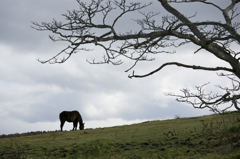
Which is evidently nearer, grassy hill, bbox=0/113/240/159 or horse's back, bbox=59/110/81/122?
grassy hill, bbox=0/113/240/159

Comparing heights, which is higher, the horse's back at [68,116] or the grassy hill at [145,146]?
the horse's back at [68,116]

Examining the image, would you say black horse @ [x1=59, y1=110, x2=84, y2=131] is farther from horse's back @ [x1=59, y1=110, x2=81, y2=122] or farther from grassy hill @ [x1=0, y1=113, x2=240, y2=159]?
grassy hill @ [x1=0, y1=113, x2=240, y2=159]

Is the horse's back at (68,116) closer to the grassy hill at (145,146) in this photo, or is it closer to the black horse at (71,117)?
the black horse at (71,117)

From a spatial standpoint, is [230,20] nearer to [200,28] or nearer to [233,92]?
[200,28]

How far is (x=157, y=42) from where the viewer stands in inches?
487

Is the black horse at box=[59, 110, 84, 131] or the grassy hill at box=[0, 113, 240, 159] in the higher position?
the black horse at box=[59, 110, 84, 131]

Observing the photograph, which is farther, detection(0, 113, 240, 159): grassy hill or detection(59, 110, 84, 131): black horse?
detection(59, 110, 84, 131): black horse

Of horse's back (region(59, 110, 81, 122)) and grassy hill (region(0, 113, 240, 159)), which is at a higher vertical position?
horse's back (region(59, 110, 81, 122))

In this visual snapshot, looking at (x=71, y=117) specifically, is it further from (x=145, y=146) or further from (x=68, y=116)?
(x=145, y=146)

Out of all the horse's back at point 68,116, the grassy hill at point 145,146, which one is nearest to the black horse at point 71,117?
the horse's back at point 68,116

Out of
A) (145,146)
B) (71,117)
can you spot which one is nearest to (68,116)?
(71,117)

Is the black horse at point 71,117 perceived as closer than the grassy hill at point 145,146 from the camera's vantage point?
No

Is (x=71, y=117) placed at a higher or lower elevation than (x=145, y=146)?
higher

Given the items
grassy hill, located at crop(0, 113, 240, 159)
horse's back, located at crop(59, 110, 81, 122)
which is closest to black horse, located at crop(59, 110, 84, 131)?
horse's back, located at crop(59, 110, 81, 122)
